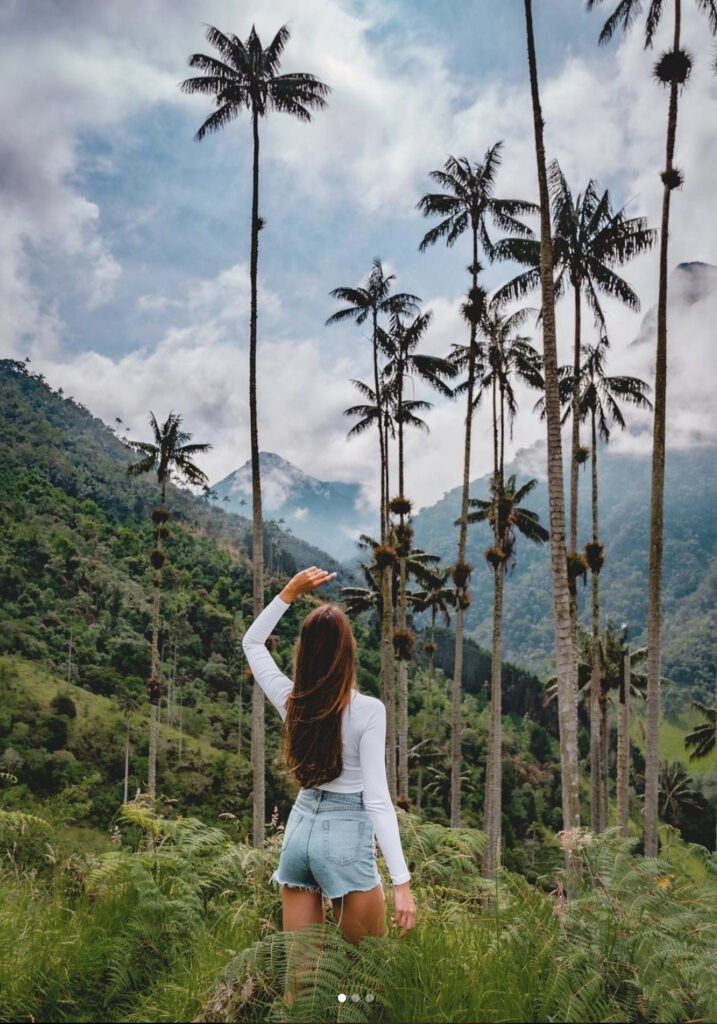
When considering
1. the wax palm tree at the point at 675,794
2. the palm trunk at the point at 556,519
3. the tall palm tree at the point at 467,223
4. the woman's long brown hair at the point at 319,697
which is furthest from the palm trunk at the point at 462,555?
the wax palm tree at the point at 675,794

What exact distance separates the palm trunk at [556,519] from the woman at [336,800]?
8098 mm

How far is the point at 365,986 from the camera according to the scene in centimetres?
207

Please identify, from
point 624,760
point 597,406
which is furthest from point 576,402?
point 624,760

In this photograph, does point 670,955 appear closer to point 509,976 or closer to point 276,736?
point 509,976

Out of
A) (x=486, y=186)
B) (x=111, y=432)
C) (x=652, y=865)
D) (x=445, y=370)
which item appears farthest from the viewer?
(x=111, y=432)

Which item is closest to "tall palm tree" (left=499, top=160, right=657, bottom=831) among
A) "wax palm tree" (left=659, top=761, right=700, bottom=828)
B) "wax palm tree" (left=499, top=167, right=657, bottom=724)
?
"wax palm tree" (left=499, top=167, right=657, bottom=724)

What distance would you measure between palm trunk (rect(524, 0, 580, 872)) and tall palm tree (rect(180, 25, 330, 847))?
303 inches

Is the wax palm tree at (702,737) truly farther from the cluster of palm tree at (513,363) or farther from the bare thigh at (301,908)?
the bare thigh at (301,908)

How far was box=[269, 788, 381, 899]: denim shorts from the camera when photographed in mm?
2303

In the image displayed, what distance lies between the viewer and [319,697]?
245 cm

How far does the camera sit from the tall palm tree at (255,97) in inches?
635

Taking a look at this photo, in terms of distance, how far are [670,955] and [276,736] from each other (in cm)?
4835

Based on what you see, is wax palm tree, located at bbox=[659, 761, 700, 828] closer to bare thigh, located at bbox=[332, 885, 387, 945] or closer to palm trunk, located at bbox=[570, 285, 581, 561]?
palm trunk, located at bbox=[570, 285, 581, 561]

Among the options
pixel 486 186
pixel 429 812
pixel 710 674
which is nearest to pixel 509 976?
pixel 486 186
